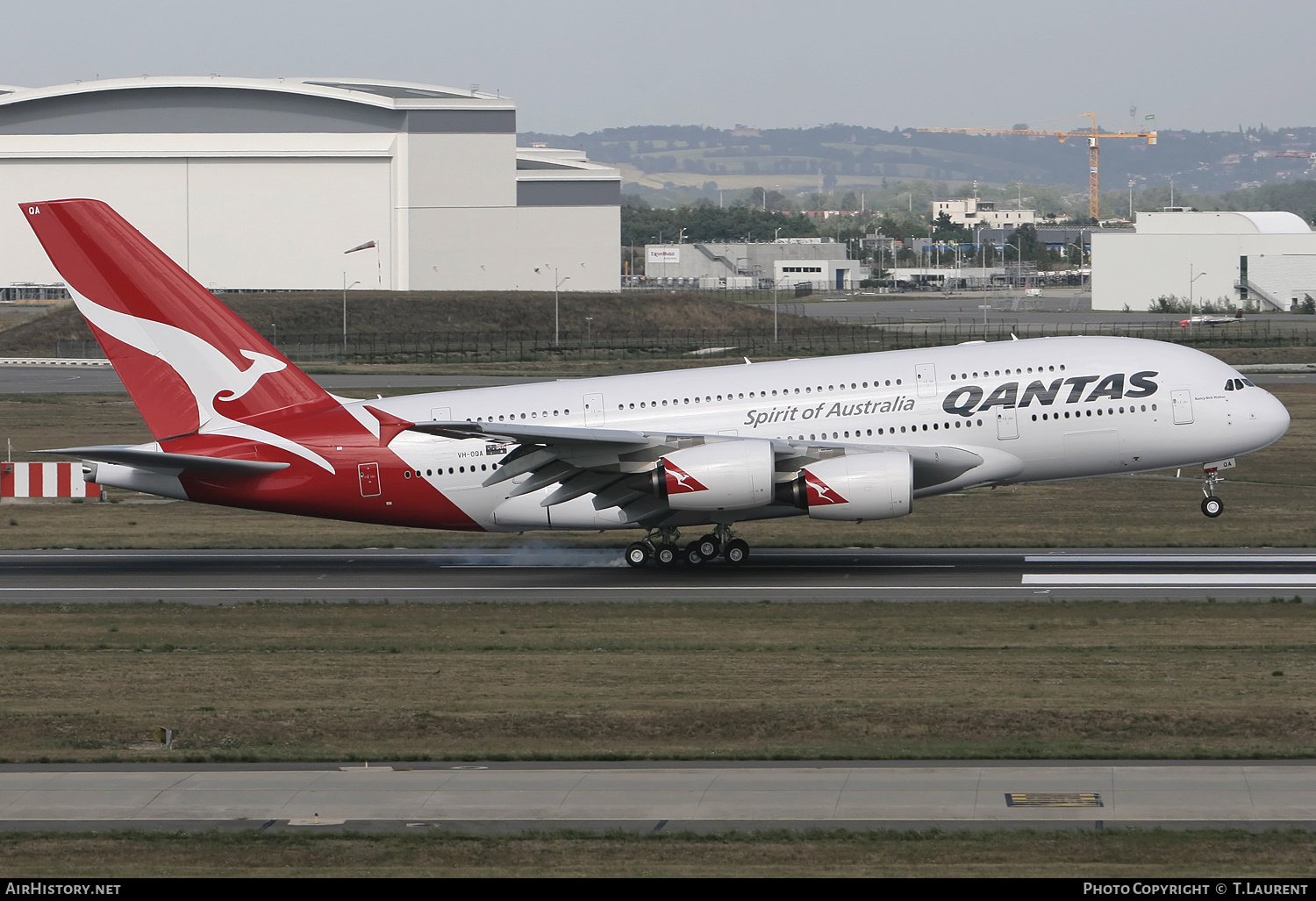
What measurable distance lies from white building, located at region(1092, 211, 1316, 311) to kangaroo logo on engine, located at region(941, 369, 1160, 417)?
5449 inches

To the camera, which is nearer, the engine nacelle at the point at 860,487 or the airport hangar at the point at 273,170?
the engine nacelle at the point at 860,487

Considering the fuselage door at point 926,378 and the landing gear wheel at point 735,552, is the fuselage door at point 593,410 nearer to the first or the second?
the landing gear wheel at point 735,552

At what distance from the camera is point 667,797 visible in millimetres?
17766

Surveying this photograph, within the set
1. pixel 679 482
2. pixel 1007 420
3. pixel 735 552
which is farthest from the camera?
pixel 735 552

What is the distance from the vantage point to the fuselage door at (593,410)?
36.4 metres

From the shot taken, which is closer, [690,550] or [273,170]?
[690,550]

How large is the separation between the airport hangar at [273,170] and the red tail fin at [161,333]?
4786 inches

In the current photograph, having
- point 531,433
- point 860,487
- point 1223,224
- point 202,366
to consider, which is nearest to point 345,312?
point 202,366

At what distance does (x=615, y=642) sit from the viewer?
28.4m

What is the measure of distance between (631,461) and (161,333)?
10959mm

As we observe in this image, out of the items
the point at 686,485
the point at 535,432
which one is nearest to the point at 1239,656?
the point at 686,485

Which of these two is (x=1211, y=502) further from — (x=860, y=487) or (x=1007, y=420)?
(x=860, y=487)

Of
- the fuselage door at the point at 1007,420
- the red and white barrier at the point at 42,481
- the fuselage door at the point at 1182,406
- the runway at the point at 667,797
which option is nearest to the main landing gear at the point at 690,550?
the fuselage door at the point at 1007,420

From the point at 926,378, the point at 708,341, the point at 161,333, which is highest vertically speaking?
the point at 708,341
